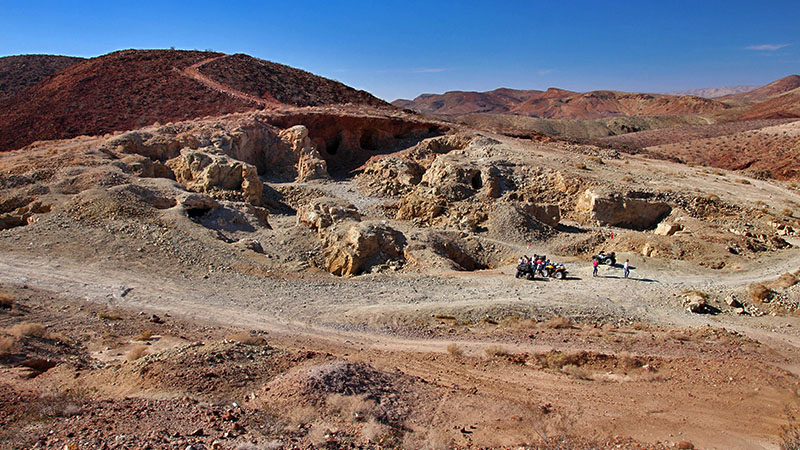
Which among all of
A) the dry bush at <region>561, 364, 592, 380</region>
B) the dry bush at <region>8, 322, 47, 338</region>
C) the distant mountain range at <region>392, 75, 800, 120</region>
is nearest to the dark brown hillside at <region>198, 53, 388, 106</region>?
the dry bush at <region>8, 322, 47, 338</region>

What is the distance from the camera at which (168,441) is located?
604 cm

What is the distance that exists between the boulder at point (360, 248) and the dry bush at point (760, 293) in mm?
11151

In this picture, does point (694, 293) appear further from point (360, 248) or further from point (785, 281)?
point (360, 248)

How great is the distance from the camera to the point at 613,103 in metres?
125

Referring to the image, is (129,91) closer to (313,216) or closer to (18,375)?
(313,216)

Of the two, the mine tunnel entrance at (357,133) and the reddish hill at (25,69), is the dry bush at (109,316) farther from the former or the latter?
the reddish hill at (25,69)

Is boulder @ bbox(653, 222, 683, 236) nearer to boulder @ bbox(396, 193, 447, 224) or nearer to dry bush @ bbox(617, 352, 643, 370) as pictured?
boulder @ bbox(396, 193, 447, 224)

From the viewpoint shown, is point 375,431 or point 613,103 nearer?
point 375,431

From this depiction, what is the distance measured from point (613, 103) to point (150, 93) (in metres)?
112

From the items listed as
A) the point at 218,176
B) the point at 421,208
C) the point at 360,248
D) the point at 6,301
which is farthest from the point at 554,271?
the point at 218,176

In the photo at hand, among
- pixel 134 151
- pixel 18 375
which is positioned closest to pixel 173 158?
pixel 134 151

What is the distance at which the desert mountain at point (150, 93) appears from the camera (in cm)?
4200

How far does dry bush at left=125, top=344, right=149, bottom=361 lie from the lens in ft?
29.4

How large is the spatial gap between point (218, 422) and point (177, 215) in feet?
43.4
